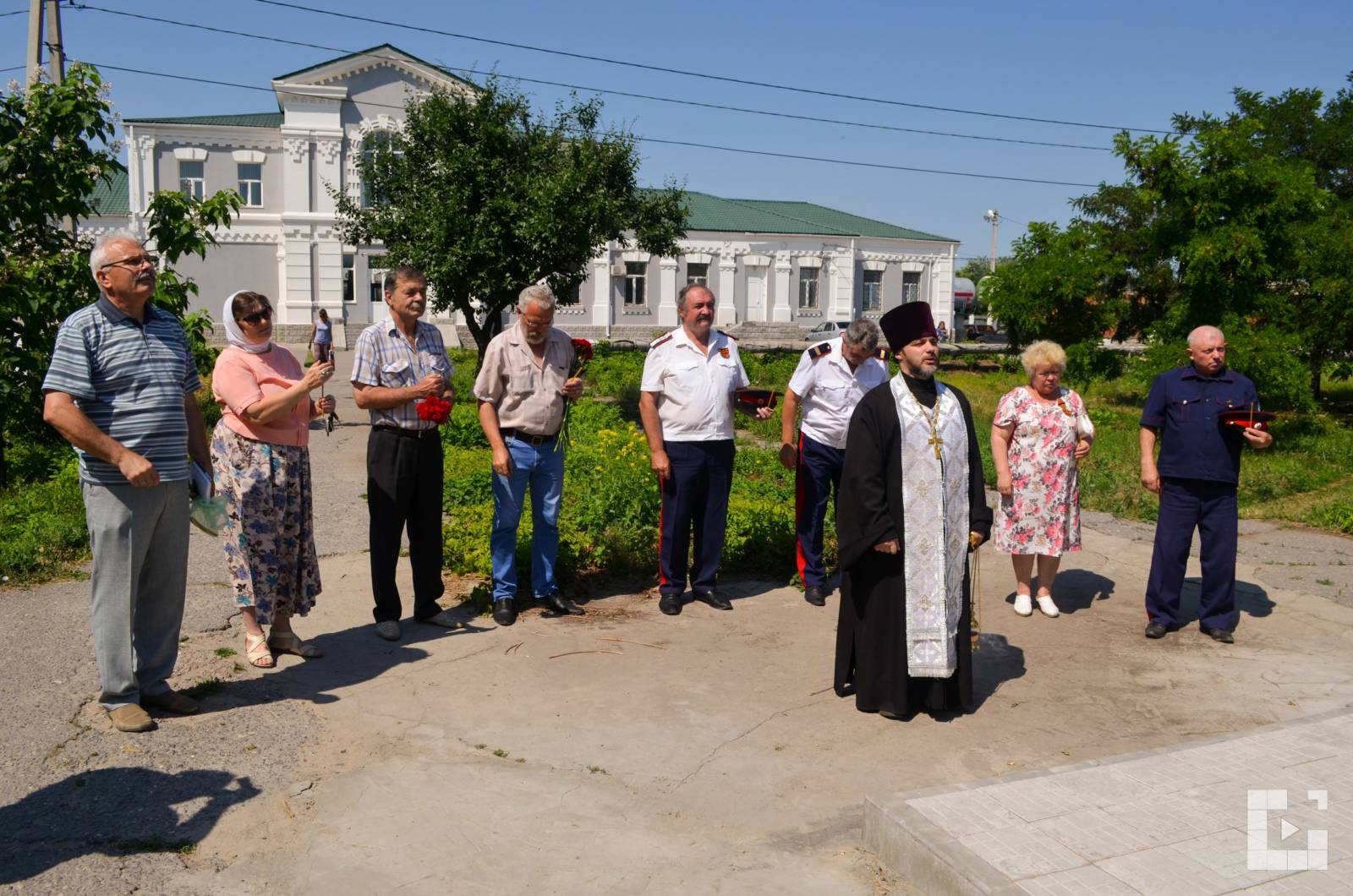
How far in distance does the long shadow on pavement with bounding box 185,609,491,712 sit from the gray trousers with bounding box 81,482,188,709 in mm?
358

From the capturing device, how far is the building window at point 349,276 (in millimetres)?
40125

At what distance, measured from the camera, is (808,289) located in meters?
49.8

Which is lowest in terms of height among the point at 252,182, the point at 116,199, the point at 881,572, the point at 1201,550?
the point at 1201,550

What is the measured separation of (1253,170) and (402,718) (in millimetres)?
14573

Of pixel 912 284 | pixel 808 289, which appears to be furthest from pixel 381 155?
pixel 912 284

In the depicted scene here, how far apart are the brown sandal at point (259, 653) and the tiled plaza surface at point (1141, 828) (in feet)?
10.5

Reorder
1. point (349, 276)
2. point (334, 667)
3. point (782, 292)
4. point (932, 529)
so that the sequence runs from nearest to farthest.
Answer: point (932, 529) → point (334, 667) → point (349, 276) → point (782, 292)

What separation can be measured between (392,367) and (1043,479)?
403cm

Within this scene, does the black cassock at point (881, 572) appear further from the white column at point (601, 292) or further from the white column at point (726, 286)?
the white column at point (726, 286)

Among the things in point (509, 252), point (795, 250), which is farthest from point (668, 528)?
point (795, 250)

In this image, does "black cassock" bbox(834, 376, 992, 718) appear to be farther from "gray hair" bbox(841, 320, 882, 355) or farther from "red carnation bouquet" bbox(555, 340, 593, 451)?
"red carnation bouquet" bbox(555, 340, 593, 451)

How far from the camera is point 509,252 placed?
1791 centimetres

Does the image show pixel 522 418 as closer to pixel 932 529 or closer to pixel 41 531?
pixel 932 529

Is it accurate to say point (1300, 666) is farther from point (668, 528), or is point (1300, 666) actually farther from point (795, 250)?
point (795, 250)
